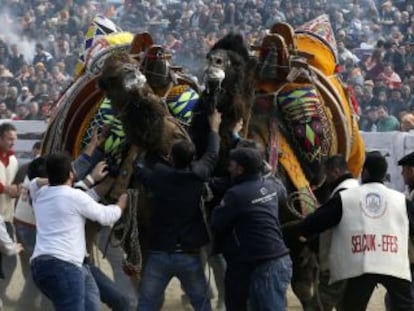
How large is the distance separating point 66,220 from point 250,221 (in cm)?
107

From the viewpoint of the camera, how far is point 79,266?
7.43 metres

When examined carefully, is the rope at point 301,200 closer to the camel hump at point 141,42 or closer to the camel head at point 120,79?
the camel head at point 120,79

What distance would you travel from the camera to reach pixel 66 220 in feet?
24.3

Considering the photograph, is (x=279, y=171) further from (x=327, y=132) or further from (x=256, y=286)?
(x=256, y=286)

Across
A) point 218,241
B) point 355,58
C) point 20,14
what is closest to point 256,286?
point 218,241

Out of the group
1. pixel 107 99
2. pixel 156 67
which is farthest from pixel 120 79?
pixel 107 99

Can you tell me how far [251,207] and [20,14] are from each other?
19268mm

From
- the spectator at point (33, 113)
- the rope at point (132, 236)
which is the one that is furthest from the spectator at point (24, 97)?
the rope at point (132, 236)

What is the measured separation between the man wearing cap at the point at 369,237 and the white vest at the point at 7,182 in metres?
3.44

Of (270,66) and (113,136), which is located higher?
(270,66)

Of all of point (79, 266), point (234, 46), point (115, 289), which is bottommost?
point (115, 289)

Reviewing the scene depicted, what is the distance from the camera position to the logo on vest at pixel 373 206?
7652mm

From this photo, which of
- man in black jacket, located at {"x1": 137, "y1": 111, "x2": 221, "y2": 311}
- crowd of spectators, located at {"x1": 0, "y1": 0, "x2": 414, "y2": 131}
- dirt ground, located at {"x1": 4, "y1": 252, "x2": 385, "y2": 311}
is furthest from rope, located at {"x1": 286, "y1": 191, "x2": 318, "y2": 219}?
crowd of spectators, located at {"x1": 0, "y1": 0, "x2": 414, "y2": 131}

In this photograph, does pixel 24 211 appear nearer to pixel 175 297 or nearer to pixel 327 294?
pixel 175 297
